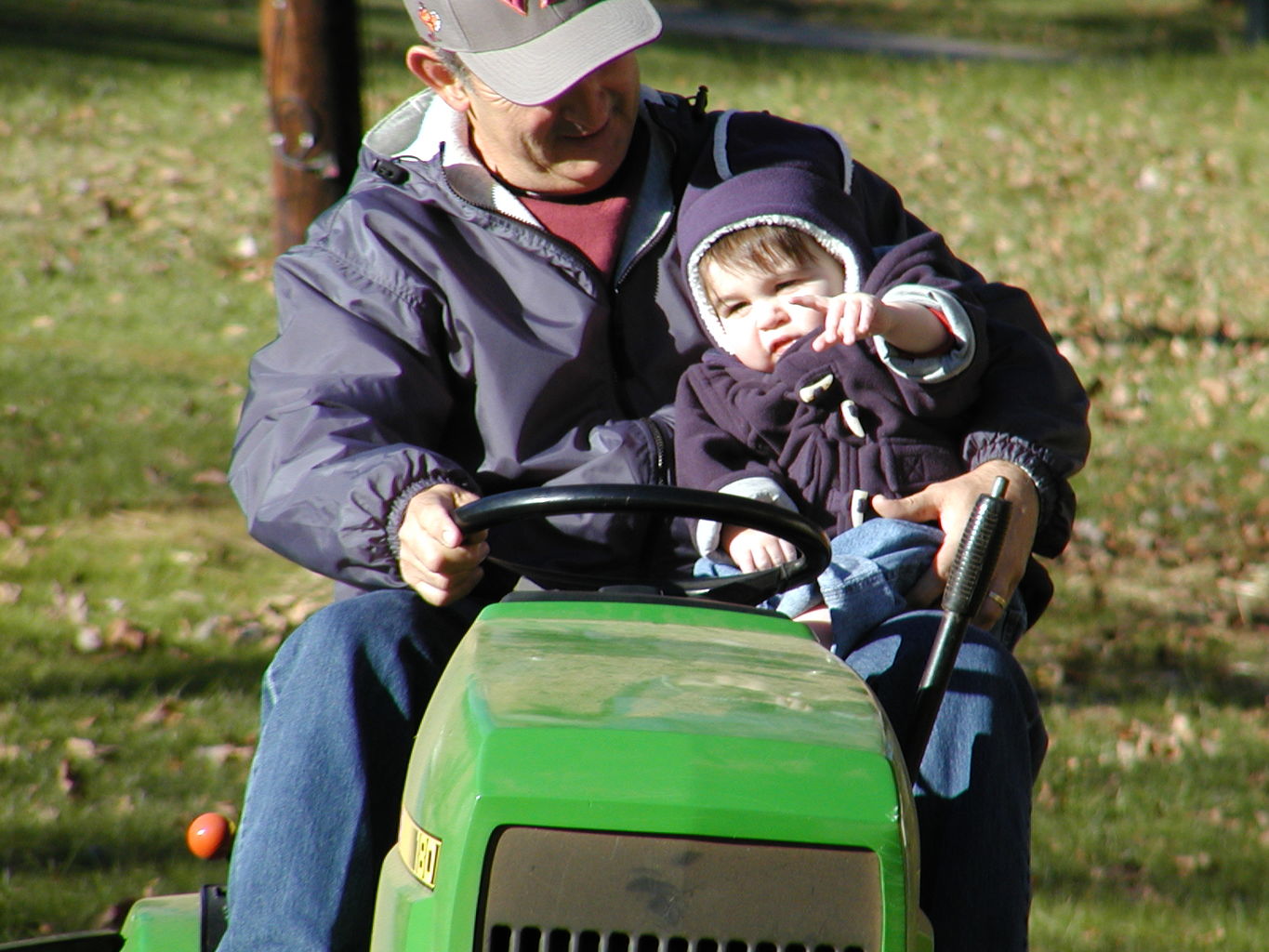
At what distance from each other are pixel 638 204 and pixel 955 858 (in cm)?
131

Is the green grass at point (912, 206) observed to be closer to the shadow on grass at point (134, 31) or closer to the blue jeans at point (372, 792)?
the shadow on grass at point (134, 31)

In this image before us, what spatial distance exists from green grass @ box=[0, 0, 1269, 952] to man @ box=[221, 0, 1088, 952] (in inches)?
59.0

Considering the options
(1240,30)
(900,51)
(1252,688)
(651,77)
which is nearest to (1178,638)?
(1252,688)

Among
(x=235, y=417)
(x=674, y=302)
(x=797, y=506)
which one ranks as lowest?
(x=235, y=417)

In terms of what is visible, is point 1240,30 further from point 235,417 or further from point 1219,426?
point 235,417

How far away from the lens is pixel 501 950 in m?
1.66

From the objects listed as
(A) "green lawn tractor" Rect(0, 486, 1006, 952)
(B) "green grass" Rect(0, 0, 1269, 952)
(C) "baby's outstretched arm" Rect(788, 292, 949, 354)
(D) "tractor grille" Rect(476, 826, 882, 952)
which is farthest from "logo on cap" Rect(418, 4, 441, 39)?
(B) "green grass" Rect(0, 0, 1269, 952)

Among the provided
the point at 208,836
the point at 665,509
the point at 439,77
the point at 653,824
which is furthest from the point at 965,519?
the point at 208,836

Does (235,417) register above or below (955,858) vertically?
below

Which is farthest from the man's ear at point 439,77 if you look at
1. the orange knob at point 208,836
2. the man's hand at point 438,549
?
the orange knob at point 208,836

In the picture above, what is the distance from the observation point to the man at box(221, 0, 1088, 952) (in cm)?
224

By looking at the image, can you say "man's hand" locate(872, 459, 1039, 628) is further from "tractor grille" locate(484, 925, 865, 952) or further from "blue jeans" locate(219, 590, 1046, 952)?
"tractor grille" locate(484, 925, 865, 952)

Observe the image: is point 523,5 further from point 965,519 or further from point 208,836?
point 208,836

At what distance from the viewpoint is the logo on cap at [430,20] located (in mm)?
2738
